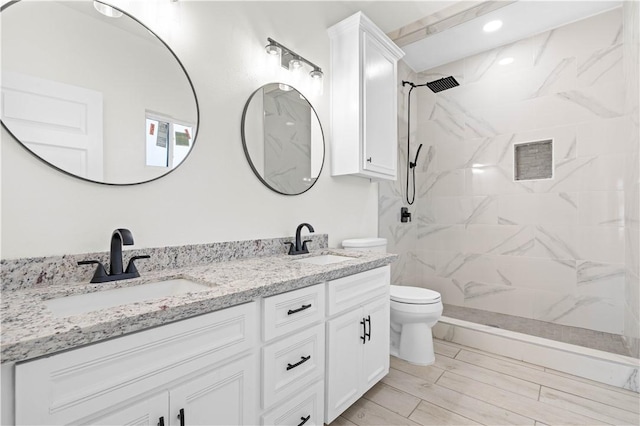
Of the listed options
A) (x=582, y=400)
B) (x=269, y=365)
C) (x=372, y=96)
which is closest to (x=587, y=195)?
(x=582, y=400)

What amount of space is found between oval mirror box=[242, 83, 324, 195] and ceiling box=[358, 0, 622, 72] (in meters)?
1.20

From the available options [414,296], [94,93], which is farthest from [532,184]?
[94,93]

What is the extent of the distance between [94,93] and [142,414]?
44.8 inches

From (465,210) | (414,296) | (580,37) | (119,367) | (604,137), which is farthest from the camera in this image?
(465,210)

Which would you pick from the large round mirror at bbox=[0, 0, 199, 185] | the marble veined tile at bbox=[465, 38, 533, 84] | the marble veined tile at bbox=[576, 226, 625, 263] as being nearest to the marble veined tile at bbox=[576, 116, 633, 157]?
the marble veined tile at bbox=[576, 226, 625, 263]

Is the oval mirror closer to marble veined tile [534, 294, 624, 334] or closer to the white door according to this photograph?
the white door

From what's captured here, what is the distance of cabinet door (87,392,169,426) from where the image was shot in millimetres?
764

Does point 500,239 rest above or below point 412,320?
above

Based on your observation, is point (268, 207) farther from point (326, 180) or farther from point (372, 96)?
point (372, 96)

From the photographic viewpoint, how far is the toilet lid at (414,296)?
85.6 inches

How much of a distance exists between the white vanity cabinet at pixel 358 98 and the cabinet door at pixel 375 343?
0.95 m

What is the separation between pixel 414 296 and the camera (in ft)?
7.48

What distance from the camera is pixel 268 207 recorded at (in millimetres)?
1845

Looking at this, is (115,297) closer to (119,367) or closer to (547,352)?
(119,367)
